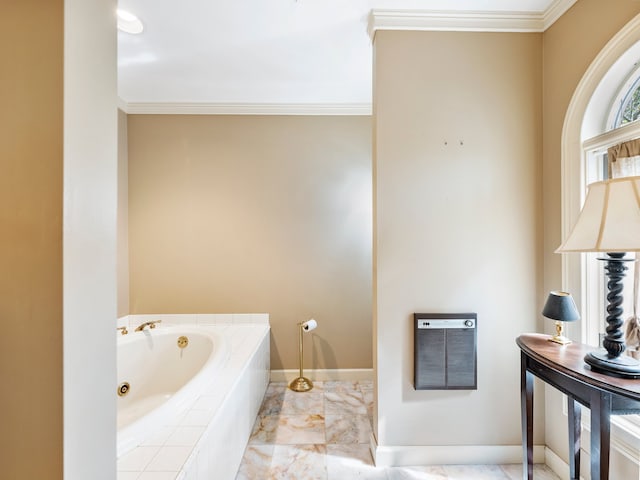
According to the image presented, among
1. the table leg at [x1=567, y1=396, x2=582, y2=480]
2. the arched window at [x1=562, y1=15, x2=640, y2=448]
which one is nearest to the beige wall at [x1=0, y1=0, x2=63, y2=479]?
the table leg at [x1=567, y1=396, x2=582, y2=480]

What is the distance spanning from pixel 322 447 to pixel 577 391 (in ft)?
4.75

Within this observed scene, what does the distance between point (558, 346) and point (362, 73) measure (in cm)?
215

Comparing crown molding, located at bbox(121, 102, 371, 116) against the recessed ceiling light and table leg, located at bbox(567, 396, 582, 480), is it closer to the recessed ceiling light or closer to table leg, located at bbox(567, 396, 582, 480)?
the recessed ceiling light

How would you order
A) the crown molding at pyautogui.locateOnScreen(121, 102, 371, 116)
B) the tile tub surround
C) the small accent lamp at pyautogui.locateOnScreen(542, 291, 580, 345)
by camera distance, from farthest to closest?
the crown molding at pyautogui.locateOnScreen(121, 102, 371, 116) < the small accent lamp at pyautogui.locateOnScreen(542, 291, 580, 345) < the tile tub surround

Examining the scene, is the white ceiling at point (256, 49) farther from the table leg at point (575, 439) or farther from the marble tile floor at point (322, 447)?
the marble tile floor at point (322, 447)

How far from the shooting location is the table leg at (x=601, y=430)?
3.20 feet

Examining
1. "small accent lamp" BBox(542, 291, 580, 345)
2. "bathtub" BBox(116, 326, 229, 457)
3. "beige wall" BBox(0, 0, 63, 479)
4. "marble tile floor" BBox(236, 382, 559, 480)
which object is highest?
"beige wall" BBox(0, 0, 63, 479)

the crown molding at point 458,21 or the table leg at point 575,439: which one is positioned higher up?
the crown molding at point 458,21

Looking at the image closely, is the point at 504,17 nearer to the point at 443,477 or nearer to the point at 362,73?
the point at 362,73

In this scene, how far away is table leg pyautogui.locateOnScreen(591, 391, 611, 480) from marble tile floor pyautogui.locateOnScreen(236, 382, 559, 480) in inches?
33.5

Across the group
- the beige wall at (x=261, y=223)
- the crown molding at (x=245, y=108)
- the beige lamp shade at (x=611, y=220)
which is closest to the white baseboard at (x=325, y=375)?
the beige wall at (x=261, y=223)

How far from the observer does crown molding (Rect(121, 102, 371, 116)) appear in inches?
108

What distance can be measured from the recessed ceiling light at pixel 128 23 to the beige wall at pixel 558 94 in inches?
95.6

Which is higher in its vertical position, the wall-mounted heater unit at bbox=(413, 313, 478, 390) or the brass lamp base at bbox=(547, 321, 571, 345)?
the brass lamp base at bbox=(547, 321, 571, 345)
